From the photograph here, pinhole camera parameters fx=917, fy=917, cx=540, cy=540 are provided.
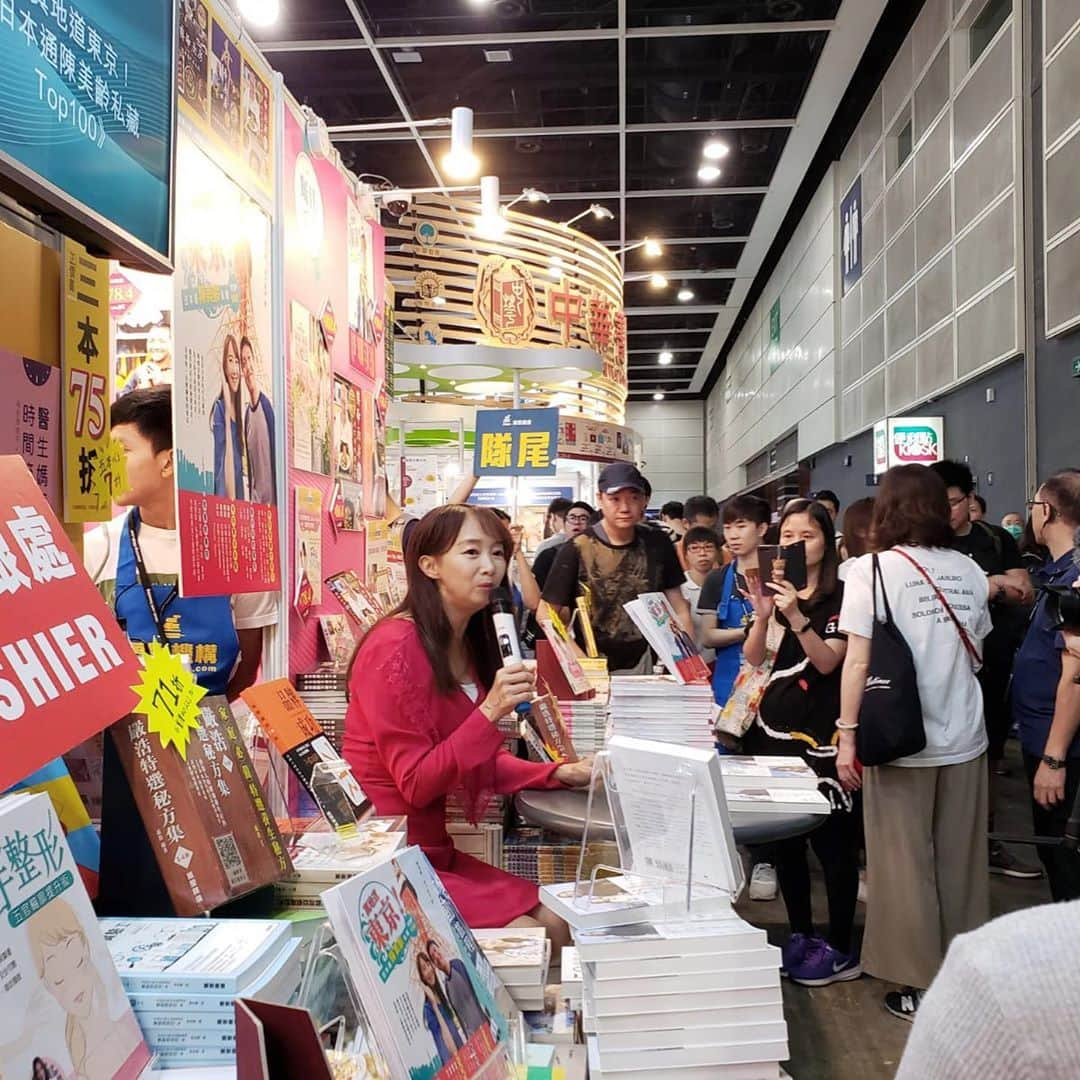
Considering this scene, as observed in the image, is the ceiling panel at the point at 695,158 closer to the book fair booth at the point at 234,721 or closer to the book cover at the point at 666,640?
the book fair booth at the point at 234,721

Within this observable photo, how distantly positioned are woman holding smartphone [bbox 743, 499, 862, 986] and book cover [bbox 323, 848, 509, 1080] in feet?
6.58

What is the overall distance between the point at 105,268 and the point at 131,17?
451 mm

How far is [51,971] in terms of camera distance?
2.57ft

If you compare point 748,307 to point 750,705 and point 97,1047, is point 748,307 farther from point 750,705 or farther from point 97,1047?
point 97,1047

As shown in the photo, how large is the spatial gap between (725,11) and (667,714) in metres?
6.72

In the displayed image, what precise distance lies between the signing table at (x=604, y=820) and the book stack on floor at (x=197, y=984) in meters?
1.07

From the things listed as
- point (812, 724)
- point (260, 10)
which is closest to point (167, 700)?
point (812, 724)

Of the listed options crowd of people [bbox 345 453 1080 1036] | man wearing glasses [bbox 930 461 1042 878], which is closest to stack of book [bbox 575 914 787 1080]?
crowd of people [bbox 345 453 1080 1036]

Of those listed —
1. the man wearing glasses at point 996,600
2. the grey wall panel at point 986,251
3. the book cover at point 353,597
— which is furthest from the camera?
the grey wall panel at point 986,251

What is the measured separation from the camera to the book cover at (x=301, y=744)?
1647mm

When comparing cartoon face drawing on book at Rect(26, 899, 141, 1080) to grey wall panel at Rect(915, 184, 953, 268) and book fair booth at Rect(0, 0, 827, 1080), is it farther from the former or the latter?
grey wall panel at Rect(915, 184, 953, 268)

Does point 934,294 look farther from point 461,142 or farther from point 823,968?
point 823,968

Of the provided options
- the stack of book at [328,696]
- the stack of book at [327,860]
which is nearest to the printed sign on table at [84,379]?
the stack of book at [327,860]

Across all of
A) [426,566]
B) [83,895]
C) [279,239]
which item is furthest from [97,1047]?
[279,239]
